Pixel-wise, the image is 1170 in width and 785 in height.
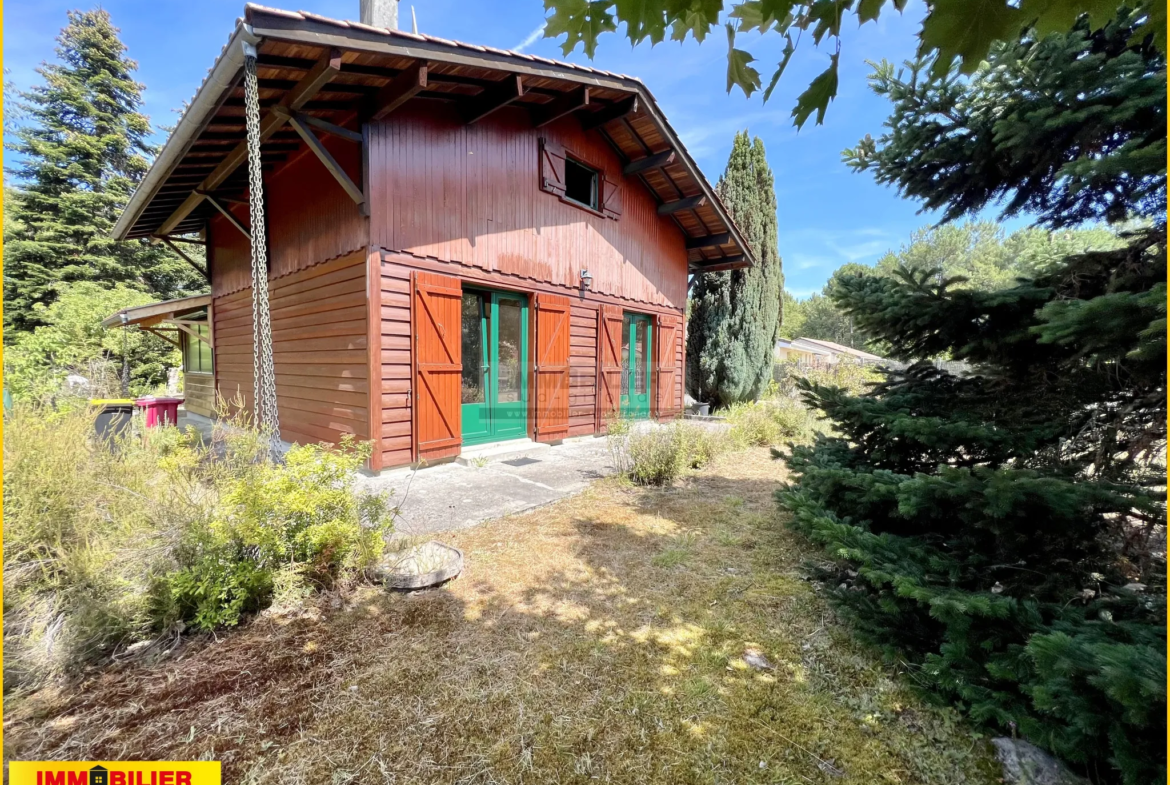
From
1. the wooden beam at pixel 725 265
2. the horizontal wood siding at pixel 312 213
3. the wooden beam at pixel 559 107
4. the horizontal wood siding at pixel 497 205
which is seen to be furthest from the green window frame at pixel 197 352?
the wooden beam at pixel 725 265

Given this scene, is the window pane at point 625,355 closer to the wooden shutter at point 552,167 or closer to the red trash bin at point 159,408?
the wooden shutter at point 552,167

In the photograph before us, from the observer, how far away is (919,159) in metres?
3.01

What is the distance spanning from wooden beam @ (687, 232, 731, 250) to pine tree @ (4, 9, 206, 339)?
18211 millimetres

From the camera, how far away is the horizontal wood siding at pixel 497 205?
5172 mm

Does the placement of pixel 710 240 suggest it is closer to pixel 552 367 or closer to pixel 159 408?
pixel 552 367

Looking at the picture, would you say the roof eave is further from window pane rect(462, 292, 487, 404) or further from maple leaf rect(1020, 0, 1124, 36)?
maple leaf rect(1020, 0, 1124, 36)

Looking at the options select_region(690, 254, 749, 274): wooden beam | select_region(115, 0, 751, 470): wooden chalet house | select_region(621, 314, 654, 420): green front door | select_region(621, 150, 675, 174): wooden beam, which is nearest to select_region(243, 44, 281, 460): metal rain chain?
select_region(115, 0, 751, 470): wooden chalet house

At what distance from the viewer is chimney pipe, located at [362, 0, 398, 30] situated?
6020 millimetres

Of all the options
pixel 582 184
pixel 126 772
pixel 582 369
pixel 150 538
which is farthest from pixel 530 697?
pixel 582 184

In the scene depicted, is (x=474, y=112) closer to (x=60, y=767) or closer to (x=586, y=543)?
(x=586, y=543)

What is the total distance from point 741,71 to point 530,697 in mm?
2627

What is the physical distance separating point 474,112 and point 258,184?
333 cm

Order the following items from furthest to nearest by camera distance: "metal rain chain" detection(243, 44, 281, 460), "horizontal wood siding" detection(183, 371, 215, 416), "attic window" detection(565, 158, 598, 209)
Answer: "horizontal wood siding" detection(183, 371, 215, 416) → "attic window" detection(565, 158, 598, 209) → "metal rain chain" detection(243, 44, 281, 460)

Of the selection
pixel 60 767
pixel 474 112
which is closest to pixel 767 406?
pixel 474 112
